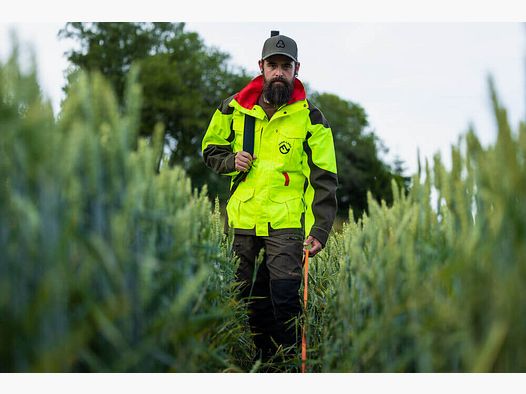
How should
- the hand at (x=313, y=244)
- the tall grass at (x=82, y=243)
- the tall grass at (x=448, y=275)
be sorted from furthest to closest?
1. the hand at (x=313, y=244)
2. the tall grass at (x=448, y=275)
3. the tall grass at (x=82, y=243)

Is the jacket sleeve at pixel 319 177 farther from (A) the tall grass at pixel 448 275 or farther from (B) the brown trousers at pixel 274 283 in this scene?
(A) the tall grass at pixel 448 275

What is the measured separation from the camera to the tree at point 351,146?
32.1m

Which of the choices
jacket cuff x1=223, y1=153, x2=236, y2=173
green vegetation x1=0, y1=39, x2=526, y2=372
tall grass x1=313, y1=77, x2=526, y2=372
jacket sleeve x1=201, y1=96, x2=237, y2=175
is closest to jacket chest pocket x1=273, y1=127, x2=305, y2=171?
jacket cuff x1=223, y1=153, x2=236, y2=173

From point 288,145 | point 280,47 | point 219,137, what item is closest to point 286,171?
point 288,145

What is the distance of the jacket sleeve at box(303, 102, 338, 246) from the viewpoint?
4.27m

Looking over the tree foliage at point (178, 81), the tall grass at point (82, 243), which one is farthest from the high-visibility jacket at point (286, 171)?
the tree foliage at point (178, 81)

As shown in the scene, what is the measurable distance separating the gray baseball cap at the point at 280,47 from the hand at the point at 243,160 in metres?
0.81

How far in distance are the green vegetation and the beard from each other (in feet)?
6.80

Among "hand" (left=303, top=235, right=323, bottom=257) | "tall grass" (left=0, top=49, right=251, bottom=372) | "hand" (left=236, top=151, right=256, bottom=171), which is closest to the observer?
"tall grass" (left=0, top=49, right=251, bottom=372)

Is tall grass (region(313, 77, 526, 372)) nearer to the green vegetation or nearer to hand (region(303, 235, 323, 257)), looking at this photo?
the green vegetation

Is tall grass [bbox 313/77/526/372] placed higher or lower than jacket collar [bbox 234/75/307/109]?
lower

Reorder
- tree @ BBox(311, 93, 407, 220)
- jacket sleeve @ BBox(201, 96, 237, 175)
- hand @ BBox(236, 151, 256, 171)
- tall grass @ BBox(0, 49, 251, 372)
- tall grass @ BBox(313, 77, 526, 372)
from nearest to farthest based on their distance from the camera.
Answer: tall grass @ BBox(0, 49, 251, 372) → tall grass @ BBox(313, 77, 526, 372) → hand @ BBox(236, 151, 256, 171) → jacket sleeve @ BBox(201, 96, 237, 175) → tree @ BBox(311, 93, 407, 220)

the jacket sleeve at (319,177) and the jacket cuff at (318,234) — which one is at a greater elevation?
the jacket sleeve at (319,177)

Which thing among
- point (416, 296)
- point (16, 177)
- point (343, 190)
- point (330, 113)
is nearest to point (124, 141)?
point (16, 177)
